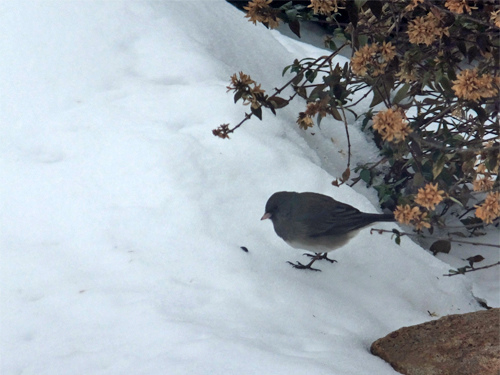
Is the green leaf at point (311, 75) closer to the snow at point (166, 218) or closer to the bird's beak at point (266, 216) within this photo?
the snow at point (166, 218)

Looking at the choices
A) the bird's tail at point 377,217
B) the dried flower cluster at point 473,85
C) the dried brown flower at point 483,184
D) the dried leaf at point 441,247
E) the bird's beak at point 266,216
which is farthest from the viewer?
the dried leaf at point 441,247

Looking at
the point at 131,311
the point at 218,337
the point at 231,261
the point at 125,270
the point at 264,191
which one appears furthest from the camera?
the point at 264,191

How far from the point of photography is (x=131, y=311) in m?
1.92

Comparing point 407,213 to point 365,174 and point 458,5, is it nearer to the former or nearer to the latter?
point 458,5

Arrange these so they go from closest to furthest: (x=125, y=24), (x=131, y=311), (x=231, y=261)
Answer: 1. (x=131, y=311)
2. (x=231, y=261)
3. (x=125, y=24)

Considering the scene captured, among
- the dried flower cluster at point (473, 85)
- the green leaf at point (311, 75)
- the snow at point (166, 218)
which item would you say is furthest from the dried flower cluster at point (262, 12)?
the snow at point (166, 218)

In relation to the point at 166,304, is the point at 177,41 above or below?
above

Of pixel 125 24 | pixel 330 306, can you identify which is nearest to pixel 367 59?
pixel 330 306

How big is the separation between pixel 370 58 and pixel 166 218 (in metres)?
1.08

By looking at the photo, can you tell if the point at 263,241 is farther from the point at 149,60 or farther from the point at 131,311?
the point at 149,60

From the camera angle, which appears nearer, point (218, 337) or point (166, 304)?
point (218, 337)

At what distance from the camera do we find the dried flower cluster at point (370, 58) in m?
1.96

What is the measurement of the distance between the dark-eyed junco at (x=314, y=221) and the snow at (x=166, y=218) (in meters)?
0.13

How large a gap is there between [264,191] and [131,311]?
3.46 ft
